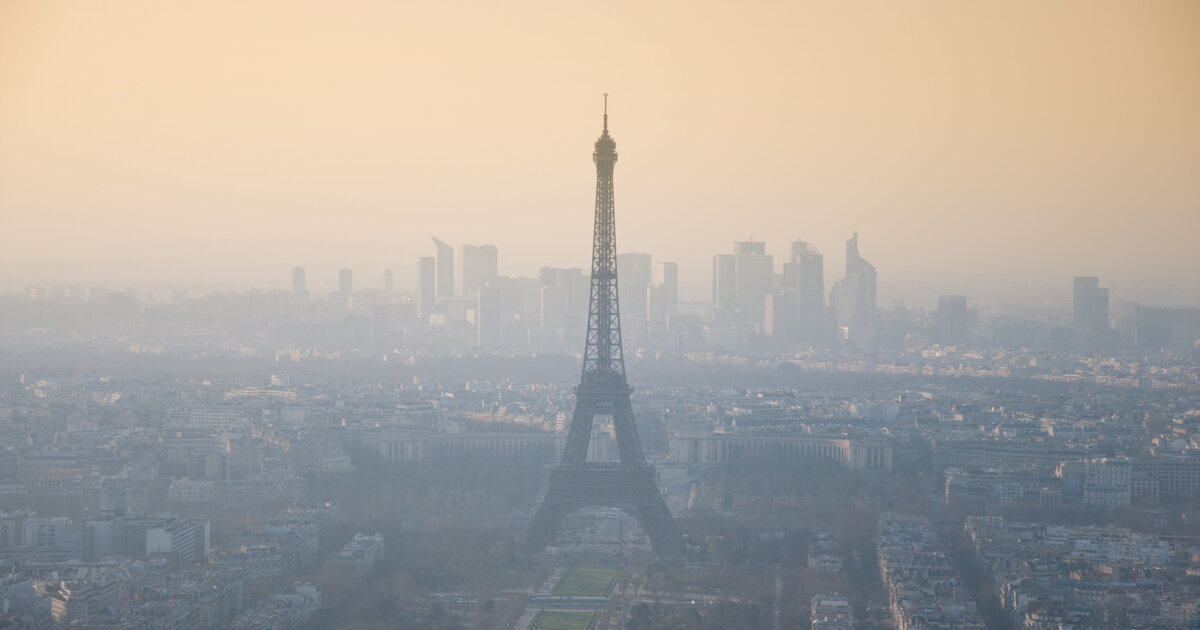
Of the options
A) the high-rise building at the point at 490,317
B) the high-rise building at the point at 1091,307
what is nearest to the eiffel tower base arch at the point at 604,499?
the high-rise building at the point at 1091,307

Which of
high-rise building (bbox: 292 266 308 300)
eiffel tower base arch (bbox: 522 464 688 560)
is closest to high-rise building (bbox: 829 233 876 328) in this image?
high-rise building (bbox: 292 266 308 300)

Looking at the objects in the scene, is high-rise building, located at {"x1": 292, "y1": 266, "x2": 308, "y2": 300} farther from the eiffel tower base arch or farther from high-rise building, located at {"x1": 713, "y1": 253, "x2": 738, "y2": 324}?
the eiffel tower base arch

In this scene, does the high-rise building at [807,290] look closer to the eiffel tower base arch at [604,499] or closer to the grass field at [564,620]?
the eiffel tower base arch at [604,499]

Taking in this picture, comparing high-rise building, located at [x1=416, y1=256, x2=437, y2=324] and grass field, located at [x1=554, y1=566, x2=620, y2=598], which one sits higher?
high-rise building, located at [x1=416, y1=256, x2=437, y2=324]

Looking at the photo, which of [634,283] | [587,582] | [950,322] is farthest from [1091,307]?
[587,582]

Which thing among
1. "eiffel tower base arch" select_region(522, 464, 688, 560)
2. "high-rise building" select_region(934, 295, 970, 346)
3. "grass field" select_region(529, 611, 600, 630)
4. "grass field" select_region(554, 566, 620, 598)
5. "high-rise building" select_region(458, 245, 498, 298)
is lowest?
"grass field" select_region(529, 611, 600, 630)

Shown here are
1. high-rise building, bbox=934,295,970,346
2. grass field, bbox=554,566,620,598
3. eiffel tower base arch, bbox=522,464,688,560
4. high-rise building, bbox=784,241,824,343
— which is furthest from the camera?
high-rise building, bbox=784,241,824,343

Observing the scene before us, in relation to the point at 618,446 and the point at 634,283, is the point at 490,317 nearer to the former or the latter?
the point at 634,283
